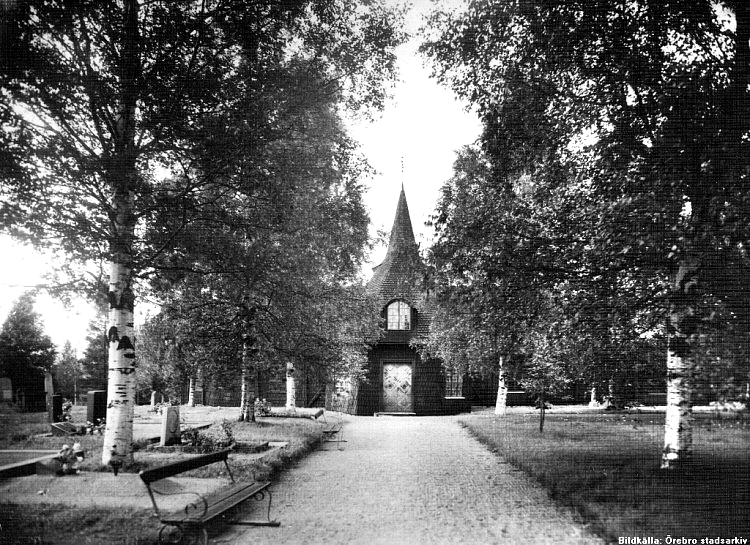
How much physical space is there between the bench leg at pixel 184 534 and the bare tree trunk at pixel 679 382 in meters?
6.85

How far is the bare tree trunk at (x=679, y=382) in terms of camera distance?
25.0 feet

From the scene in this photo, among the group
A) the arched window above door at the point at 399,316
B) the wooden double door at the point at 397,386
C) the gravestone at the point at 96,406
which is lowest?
the wooden double door at the point at 397,386

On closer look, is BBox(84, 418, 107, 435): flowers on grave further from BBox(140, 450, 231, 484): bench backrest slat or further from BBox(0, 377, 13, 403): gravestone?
BBox(140, 450, 231, 484): bench backrest slat

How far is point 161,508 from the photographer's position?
6734 millimetres

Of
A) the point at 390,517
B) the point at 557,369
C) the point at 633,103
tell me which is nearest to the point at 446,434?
the point at 557,369

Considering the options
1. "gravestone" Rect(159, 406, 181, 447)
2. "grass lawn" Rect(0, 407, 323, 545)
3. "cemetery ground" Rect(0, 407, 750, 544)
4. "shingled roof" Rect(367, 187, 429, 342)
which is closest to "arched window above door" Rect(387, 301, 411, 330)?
"shingled roof" Rect(367, 187, 429, 342)

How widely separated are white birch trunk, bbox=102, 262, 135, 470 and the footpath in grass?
765 cm

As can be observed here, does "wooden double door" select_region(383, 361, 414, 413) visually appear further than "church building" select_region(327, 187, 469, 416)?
Yes

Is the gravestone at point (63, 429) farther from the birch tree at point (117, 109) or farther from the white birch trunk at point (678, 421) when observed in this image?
the white birch trunk at point (678, 421)

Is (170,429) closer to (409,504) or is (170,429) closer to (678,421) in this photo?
(409,504)

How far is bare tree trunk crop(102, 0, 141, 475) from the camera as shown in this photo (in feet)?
29.7

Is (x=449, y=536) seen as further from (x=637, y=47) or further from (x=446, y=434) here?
(x=446, y=434)

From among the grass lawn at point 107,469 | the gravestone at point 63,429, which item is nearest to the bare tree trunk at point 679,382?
the grass lawn at point 107,469

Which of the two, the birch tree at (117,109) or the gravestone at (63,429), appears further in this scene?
the gravestone at (63,429)
